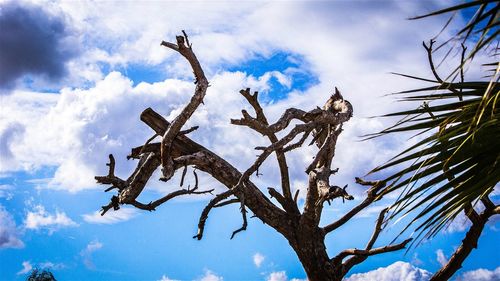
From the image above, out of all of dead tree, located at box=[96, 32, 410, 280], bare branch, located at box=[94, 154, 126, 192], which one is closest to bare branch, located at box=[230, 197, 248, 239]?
dead tree, located at box=[96, 32, 410, 280]

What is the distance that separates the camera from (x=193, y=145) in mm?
6371

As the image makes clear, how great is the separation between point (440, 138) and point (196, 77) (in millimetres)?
3976

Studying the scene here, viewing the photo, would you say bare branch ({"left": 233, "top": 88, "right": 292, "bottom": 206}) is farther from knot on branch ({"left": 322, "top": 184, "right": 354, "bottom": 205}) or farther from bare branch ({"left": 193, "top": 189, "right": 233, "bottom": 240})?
knot on branch ({"left": 322, "top": 184, "right": 354, "bottom": 205})

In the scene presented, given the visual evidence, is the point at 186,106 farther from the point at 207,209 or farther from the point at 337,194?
the point at 337,194

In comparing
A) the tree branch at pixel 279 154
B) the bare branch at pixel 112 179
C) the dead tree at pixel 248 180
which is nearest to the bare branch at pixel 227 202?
the dead tree at pixel 248 180

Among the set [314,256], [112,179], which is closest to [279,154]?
[314,256]

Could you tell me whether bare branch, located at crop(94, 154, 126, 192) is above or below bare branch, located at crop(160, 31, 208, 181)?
below

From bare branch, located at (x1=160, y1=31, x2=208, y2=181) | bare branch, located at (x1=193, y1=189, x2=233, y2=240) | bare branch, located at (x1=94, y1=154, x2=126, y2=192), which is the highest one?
bare branch, located at (x1=160, y1=31, x2=208, y2=181)

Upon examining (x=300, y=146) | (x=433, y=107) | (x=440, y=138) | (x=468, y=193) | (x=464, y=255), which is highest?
(x=300, y=146)

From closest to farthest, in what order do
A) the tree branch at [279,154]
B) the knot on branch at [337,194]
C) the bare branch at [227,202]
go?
1. the knot on branch at [337,194]
2. the bare branch at [227,202]
3. the tree branch at [279,154]

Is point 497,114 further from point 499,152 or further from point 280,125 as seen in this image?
point 280,125

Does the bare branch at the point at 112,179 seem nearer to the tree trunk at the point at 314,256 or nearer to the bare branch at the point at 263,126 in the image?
the bare branch at the point at 263,126

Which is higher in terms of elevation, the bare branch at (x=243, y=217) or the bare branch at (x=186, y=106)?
the bare branch at (x=186, y=106)

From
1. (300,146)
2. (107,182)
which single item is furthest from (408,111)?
(107,182)
